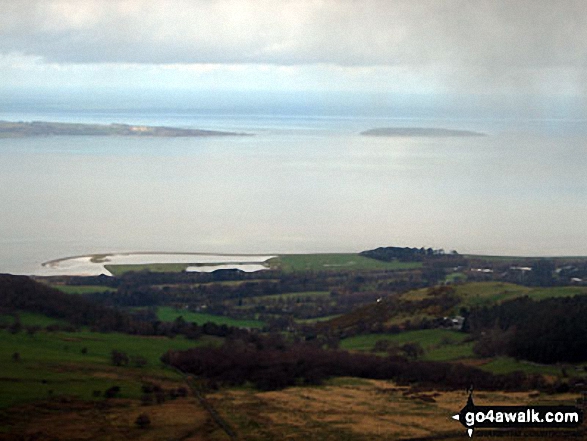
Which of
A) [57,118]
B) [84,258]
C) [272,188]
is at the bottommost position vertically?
[84,258]

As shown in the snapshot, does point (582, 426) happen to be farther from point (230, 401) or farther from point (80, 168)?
point (80, 168)

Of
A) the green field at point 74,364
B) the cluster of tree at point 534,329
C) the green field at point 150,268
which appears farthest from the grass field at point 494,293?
the green field at point 150,268

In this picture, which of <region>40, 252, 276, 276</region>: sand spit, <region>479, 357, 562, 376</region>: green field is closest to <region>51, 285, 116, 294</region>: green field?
<region>40, 252, 276, 276</region>: sand spit

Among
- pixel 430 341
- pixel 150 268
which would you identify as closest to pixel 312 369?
pixel 430 341

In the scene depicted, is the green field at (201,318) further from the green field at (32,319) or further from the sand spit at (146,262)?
the sand spit at (146,262)

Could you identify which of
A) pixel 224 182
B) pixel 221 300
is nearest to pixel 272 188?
pixel 224 182

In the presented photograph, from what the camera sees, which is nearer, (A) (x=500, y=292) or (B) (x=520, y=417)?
(B) (x=520, y=417)

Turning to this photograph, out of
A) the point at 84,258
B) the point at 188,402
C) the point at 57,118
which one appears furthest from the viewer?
the point at 57,118

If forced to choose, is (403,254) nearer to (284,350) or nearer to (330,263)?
(330,263)
